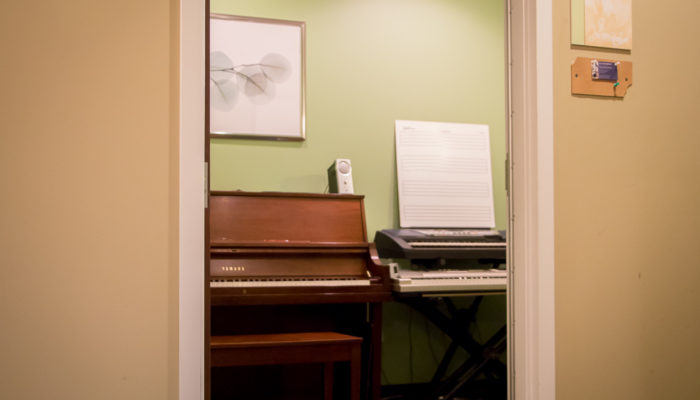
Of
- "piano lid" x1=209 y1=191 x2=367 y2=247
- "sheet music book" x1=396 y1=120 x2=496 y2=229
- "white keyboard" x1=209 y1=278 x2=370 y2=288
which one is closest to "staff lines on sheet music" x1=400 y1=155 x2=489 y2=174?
"sheet music book" x1=396 y1=120 x2=496 y2=229

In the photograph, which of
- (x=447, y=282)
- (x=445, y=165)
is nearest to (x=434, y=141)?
(x=445, y=165)

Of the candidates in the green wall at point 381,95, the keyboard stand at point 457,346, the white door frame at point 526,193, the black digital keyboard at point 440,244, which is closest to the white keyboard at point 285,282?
the black digital keyboard at point 440,244

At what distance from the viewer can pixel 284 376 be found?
2.89 meters

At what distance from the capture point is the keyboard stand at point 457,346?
321cm

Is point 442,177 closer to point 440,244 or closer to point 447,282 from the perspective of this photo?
point 440,244

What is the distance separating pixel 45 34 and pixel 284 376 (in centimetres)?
202

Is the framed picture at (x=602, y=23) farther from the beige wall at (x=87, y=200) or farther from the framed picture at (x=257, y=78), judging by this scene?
the framed picture at (x=257, y=78)

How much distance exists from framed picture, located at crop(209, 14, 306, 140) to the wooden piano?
547 mm

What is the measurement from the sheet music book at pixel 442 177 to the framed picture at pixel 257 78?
2.20ft

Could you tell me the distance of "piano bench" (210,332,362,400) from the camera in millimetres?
2342

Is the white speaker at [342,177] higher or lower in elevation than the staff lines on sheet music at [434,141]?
lower

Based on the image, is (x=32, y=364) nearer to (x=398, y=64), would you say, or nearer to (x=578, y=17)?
(x=578, y=17)

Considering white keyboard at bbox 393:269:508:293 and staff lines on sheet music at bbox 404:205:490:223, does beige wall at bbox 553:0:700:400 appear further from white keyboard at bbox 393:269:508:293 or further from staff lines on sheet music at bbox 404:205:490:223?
staff lines on sheet music at bbox 404:205:490:223

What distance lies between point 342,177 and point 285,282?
750mm
